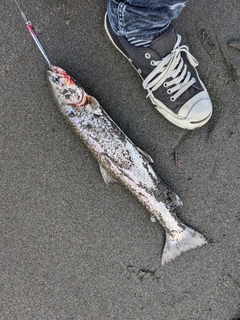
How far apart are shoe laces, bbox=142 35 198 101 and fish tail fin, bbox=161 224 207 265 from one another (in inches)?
43.8

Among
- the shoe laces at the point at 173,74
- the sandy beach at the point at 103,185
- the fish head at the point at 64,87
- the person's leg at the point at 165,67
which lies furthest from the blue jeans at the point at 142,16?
the fish head at the point at 64,87

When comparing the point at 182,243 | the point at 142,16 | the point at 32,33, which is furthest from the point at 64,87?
the point at 182,243

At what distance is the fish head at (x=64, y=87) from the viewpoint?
249cm

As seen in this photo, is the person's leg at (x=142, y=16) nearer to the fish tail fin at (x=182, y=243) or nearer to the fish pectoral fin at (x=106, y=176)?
the fish pectoral fin at (x=106, y=176)

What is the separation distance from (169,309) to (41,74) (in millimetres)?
2225

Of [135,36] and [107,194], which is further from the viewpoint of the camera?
[107,194]

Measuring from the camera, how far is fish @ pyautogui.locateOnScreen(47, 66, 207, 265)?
252 centimetres

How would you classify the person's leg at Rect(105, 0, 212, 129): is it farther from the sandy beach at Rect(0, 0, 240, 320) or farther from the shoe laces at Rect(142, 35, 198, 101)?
the sandy beach at Rect(0, 0, 240, 320)

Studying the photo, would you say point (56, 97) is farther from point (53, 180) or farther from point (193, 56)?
point (193, 56)

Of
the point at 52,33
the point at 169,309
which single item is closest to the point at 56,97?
the point at 52,33

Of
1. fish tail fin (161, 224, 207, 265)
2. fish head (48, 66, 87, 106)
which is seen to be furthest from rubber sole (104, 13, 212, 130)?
fish tail fin (161, 224, 207, 265)

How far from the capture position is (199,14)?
9.27 ft

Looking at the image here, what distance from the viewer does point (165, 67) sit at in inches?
103

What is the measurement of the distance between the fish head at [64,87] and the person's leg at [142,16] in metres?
0.51
